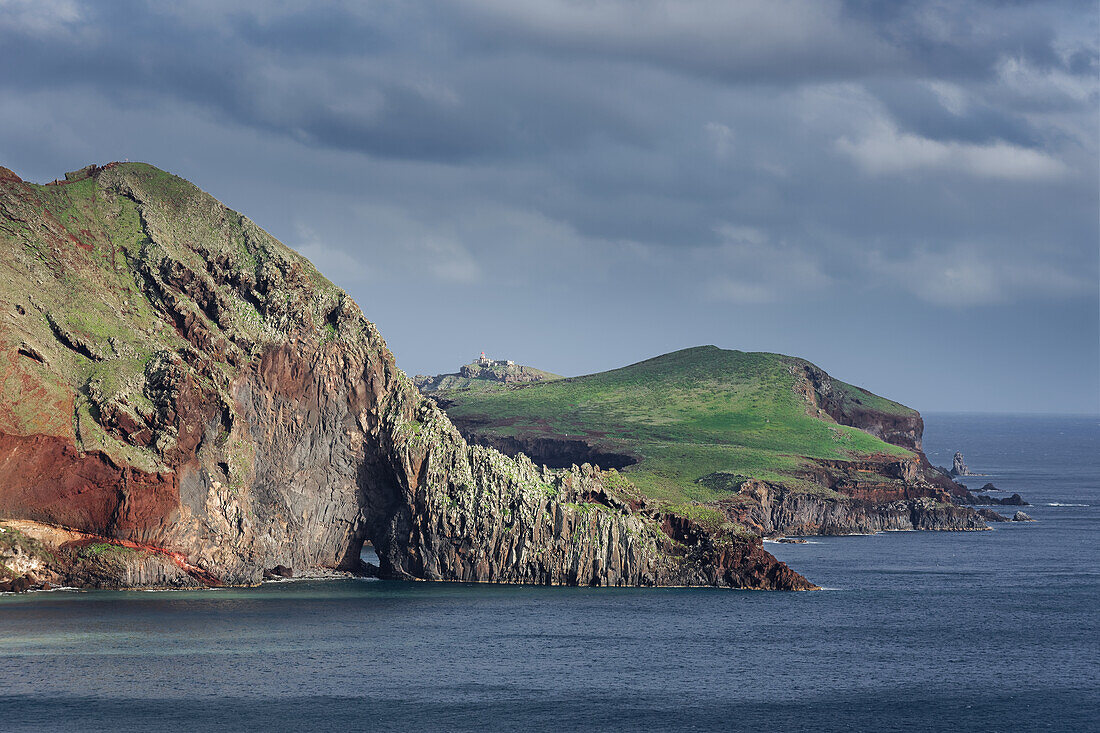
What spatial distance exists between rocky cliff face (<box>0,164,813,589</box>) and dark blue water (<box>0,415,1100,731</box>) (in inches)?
270

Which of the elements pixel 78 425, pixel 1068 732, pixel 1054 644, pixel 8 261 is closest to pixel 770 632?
pixel 1054 644

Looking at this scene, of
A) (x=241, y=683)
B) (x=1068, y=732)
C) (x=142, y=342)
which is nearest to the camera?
(x=1068, y=732)

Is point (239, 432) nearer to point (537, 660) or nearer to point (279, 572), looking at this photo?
point (279, 572)

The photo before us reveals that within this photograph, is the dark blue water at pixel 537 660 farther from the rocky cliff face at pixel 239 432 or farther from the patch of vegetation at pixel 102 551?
the rocky cliff face at pixel 239 432

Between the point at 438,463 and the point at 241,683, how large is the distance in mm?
65303

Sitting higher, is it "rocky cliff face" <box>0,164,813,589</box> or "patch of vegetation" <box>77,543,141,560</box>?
"rocky cliff face" <box>0,164,813,589</box>

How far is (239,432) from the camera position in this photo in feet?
549

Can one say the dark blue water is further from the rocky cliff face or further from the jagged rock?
the rocky cliff face

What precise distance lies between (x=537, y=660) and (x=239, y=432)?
63693mm

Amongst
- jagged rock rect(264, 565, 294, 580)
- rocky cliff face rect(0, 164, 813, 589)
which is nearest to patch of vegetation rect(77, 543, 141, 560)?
rocky cliff face rect(0, 164, 813, 589)

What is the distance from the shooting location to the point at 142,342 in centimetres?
16338

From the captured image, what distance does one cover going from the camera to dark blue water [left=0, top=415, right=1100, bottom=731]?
103 metres

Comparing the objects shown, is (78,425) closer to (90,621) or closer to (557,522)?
(90,621)

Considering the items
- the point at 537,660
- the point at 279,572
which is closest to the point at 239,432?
the point at 279,572
